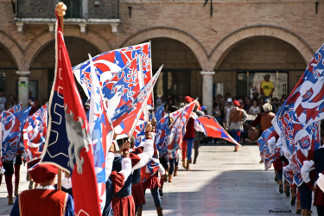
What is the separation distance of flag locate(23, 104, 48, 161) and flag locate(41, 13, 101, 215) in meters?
6.88

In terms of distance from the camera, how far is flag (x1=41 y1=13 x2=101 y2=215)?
20.7 ft

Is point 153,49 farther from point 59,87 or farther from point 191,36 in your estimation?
point 59,87

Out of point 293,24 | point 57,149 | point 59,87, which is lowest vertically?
point 57,149

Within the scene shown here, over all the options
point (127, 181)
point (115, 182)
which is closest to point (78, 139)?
point (115, 182)

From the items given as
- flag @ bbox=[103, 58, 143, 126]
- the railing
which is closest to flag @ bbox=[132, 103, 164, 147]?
flag @ bbox=[103, 58, 143, 126]

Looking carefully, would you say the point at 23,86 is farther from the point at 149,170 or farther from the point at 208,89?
the point at 149,170

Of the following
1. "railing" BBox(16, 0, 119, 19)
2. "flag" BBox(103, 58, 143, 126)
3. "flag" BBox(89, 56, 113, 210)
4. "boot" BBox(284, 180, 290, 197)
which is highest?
"railing" BBox(16, 0, 119, 19)

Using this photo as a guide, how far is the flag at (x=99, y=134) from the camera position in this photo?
23.2 ft

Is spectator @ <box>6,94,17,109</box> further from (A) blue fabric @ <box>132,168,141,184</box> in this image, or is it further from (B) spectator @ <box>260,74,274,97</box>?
(A) blue fabric @ <box>132,168,141,184</box>

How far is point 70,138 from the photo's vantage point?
21.4 feet

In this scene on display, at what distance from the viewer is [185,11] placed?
1136 inches

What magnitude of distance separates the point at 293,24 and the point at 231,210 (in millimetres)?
17122

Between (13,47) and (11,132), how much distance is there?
15.8 metres

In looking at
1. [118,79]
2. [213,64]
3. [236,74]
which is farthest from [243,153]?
[118,79]
